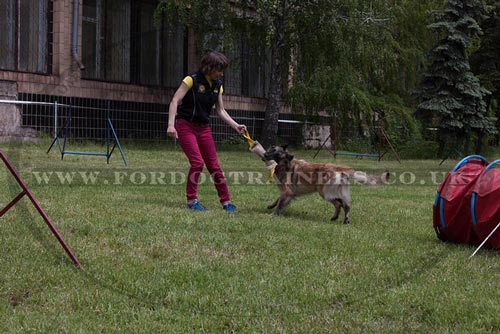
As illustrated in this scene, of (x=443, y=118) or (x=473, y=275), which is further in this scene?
(x=443, y=118)

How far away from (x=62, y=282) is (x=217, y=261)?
1274 millimetres

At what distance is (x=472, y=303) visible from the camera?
3.90 metres

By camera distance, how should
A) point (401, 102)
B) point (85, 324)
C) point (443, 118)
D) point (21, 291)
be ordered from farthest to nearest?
point (401, 102) < point (443, 118) < point (21, 291) < point (85, 324)

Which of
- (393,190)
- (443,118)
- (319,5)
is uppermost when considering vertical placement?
(319,5)

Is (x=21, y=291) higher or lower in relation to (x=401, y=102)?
lower

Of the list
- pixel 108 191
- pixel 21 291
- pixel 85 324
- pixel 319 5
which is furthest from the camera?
pixel 319 5

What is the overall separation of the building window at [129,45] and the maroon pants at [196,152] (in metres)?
11.4

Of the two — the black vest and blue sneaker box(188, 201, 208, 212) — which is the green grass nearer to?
blue sneaker box(188, 201, 208, 212)

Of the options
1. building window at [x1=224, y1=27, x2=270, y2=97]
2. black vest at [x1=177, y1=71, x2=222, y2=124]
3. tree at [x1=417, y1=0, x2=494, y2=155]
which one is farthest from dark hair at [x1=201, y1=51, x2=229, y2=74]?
tree at [x1=417, y1=0, x2=494, y2=155]

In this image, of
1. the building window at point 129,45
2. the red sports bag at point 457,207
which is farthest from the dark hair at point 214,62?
the building window at point 129,45

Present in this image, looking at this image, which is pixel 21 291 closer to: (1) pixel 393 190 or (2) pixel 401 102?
(1) pixel 393 190

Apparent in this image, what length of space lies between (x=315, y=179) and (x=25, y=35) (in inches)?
477

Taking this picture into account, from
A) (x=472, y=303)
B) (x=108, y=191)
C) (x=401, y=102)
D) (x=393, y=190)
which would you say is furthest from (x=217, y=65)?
(x=401, y=102)

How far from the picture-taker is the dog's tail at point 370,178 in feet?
24.1
